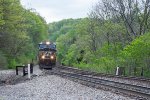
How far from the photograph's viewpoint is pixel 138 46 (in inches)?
1438

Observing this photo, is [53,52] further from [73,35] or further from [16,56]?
[73,35]

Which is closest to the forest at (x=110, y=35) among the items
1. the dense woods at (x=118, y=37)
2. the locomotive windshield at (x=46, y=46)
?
the dense woods at (x=118, y=37)

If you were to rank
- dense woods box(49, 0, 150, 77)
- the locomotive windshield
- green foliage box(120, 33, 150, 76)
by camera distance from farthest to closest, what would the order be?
the locomotive windshield < dense woods box(49, 0, 150, 77) < green foliage box(120, 33, 150, 76)

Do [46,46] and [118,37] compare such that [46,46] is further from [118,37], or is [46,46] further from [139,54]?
[118,37]

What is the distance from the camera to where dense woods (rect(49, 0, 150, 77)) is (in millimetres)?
36781

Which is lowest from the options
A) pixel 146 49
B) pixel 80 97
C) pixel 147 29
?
pixel 80 97

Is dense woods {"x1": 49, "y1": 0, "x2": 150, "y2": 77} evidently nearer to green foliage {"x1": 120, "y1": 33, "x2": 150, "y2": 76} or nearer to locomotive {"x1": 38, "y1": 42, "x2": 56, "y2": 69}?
green foliage {"x1": 120, "y1": 33, "x2": 150, "y2": 76}

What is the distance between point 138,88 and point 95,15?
1972 inches

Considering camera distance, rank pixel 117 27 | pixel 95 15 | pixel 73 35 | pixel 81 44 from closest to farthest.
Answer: pixel 117 27, pixel 95 15, pixel 81 44, pixel 73 35

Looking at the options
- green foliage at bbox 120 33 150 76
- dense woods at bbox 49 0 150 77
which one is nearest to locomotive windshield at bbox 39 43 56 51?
dense woods at bbox 49 0 150 77

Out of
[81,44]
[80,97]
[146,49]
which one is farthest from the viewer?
[81,44]

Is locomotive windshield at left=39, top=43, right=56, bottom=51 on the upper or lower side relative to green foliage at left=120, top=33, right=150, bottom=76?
upper

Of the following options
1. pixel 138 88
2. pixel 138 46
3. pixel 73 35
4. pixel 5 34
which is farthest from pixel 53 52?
pixel 73 35

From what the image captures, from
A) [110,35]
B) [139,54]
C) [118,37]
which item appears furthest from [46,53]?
[110,35]
